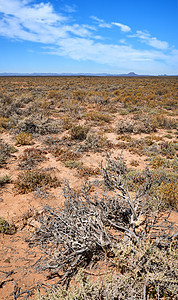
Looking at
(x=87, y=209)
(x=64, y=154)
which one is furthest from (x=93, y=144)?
(x=87, y=209)

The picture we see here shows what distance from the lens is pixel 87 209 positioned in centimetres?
337

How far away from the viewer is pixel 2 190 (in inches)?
196

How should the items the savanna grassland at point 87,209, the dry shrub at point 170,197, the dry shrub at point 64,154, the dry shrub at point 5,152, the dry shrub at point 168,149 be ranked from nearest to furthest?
the savanna grassland at point 87,209
the dry shrub at point 170,197
the dry shrub at point 5,152
the dry shrub at point 64,154
the dry shrub at point 168,149

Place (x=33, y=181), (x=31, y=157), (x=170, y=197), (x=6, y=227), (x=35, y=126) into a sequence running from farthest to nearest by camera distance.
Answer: (x=35, y=126) → (x=31, y=157) → (x=33, y=181) → (x=170, y=197) → (x=6, y=227)

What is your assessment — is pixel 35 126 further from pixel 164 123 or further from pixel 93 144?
pixel 164 123

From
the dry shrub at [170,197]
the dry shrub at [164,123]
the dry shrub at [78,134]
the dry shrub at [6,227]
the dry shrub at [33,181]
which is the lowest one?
the dry shrub at [6,227]

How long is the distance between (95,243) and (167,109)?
14.9 metres

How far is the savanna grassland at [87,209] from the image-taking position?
237cm

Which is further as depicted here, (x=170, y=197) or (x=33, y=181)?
(x=33, y=181)

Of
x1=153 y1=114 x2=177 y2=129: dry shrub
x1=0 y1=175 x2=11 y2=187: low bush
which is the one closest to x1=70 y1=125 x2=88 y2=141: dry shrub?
x1=0 y1=175 x2=11 y2=187: low bush

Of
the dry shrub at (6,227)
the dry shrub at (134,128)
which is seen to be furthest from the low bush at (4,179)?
the dry shrub at (134,128)

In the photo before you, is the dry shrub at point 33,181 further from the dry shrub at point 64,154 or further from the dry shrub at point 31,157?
the dry shrub at point 64,154

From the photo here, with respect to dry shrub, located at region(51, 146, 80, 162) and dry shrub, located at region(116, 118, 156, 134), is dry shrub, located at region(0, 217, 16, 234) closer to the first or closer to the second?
dry shrub, located at region(51, 146, 80, 162)

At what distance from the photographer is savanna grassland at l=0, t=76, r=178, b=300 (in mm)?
2369
